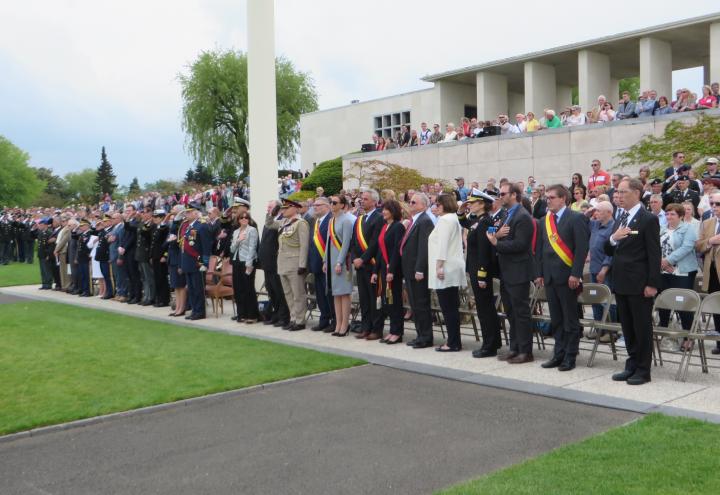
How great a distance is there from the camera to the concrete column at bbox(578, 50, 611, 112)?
31109 mm

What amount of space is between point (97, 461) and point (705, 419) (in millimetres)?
4909

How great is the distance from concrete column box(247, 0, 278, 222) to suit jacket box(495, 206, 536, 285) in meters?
8.00

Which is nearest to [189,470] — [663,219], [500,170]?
[663,219]

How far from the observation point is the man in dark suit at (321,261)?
38.5ft

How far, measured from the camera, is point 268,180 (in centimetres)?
1605

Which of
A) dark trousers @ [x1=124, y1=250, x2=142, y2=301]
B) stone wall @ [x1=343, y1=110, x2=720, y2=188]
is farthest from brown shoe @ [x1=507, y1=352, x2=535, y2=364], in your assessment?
stone wall @ [x1=343, y1=110, x2=720, y2=188]

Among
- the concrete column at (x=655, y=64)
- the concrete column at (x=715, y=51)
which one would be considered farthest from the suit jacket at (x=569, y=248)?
the concrete column at (x=655, y=64)

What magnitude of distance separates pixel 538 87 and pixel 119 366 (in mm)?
27813

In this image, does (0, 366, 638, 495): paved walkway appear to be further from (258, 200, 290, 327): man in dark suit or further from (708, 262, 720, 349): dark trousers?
(258, 200, 290, 327): man in dark suit

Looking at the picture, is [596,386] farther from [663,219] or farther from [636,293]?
[663,219]

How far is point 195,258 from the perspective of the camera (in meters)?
13.6

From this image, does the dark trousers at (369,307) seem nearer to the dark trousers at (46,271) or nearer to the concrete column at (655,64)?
the dark trousers at (46,271)

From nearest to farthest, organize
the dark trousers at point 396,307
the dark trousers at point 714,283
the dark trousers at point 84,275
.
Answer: the dark trousers at point 714,283, the dark trousers at point 396,307, the dark trousers at point 84,275

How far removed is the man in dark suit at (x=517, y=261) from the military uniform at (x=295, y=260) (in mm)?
3841
